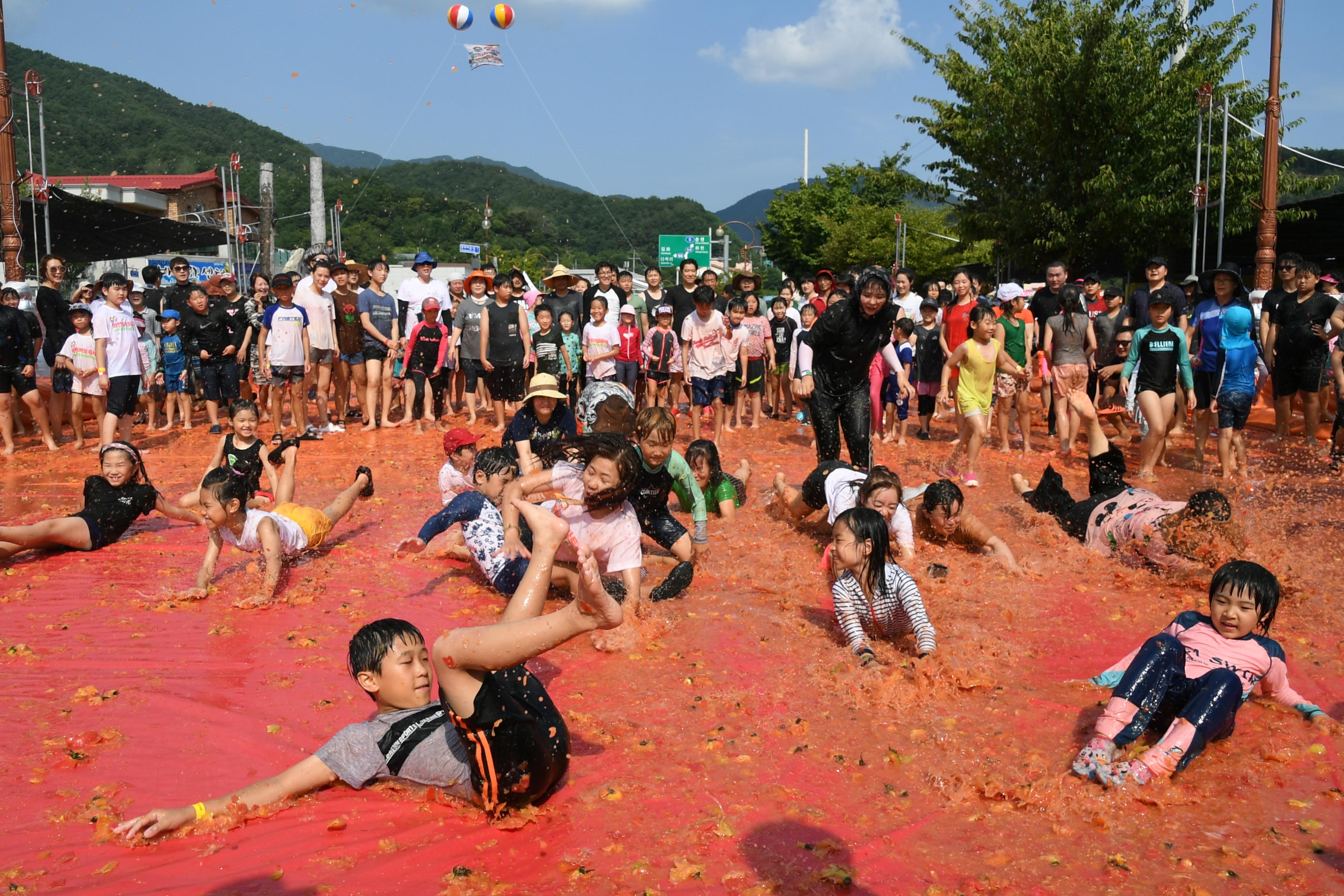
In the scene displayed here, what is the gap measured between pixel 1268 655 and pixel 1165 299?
19.8 feet

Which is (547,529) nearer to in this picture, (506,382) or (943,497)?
(943,497)

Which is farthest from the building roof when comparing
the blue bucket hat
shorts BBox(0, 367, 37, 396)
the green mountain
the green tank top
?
the blue bucket hat

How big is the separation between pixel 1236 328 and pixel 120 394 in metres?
11.6

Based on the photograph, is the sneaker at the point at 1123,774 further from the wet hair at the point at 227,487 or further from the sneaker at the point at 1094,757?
the wet hair at the point at 227,487

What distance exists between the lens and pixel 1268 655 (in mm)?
4410

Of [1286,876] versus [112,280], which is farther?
[112,280]

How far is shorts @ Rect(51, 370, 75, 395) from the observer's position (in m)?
11.7

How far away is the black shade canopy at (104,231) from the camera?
22.7 metres

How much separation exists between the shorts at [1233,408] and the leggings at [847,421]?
373cm

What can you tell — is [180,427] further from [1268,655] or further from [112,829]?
[1268,655]

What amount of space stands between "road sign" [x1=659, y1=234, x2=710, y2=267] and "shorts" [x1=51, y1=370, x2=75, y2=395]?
5477cm

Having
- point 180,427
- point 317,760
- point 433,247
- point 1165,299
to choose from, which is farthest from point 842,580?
point 433,247

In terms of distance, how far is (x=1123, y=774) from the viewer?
155 inches

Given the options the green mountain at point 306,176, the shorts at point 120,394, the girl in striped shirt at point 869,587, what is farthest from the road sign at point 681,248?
the girl in striped shirt at point 869,587
